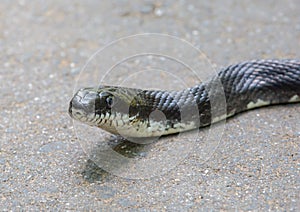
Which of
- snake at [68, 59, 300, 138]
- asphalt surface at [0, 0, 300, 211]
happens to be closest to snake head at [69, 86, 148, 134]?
snake at [68, 59, 300, 138]

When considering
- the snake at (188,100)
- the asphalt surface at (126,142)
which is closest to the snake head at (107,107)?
the snake at (188,100)

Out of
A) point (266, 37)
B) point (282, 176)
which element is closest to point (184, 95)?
point (282, 176)

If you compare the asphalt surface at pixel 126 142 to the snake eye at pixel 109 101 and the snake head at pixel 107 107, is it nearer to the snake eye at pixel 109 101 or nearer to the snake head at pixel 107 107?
→ the snake head at pixel 107 107

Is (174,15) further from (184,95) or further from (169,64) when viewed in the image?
(184,95)

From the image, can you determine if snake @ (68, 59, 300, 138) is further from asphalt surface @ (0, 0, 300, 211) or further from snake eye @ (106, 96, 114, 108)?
asphalt surface @ (0, 0, 300, 211)

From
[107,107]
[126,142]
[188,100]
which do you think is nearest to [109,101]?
[107,107]

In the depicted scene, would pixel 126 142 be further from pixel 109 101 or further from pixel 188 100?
pixel 188 100
